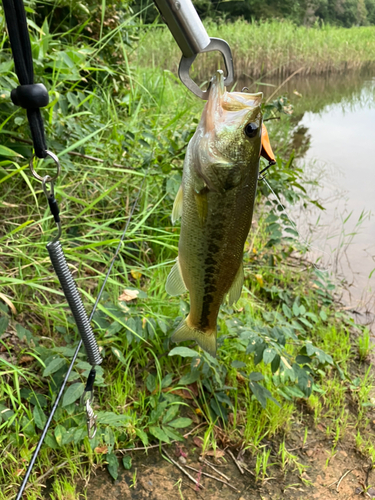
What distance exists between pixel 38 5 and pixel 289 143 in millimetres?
4513

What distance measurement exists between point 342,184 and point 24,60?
562 centimetres

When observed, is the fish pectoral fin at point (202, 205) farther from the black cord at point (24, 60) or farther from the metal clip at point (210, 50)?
the black cord at point (24, 60)

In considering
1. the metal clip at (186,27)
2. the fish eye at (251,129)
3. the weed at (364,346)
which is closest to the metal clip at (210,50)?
the metal clip at (186,27)

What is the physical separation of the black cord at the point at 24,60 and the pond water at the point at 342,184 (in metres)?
2.51

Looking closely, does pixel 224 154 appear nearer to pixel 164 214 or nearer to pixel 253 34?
pixel 164 214

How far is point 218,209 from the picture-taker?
109 cm

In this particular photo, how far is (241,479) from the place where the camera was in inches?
80.6

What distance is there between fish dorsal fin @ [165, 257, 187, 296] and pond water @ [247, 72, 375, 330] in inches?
91.3

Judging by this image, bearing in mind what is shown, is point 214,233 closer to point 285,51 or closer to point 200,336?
point 200,336

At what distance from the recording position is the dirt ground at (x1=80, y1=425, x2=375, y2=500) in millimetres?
1886

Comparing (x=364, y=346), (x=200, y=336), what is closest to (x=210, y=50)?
(x=200, y=336)

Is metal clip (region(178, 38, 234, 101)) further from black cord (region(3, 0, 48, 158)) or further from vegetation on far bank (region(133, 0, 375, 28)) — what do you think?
vegetation on far bank (region(133, 0, 375, 28))

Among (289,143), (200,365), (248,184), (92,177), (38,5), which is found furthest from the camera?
(289,143)

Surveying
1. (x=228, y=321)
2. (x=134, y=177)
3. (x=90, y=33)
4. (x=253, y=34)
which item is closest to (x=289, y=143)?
(x=90, y=33)
